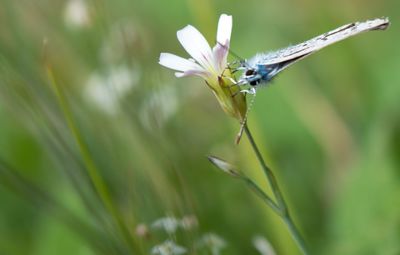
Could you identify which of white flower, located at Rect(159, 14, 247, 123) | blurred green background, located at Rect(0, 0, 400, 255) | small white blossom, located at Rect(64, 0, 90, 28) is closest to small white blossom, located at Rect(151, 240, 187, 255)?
blurred green background, located at Rect(0, 0, 400, 255)

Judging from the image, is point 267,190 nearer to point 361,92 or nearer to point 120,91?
point 120,91

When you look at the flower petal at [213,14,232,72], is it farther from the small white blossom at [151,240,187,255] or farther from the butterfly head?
the small white blossom at [151,240,187,255]

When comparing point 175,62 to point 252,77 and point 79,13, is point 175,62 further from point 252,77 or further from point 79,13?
point 79,13

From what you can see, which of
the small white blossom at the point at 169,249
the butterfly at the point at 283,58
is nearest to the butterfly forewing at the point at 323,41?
the butterfly at the point at 283,58

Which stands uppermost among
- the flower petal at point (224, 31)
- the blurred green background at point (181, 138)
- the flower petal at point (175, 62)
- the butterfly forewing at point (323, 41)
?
the blurred green background at point (181, 138)

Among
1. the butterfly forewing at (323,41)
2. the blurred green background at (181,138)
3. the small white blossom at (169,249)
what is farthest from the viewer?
the blurred green background at (181,138)

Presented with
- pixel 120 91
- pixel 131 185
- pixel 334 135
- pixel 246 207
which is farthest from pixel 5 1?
pixel 334 135

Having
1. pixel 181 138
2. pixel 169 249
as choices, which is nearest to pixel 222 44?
pixel 169 249

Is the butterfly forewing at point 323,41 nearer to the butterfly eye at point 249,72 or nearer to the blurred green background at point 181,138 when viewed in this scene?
the butterfly eye at point 249,72
